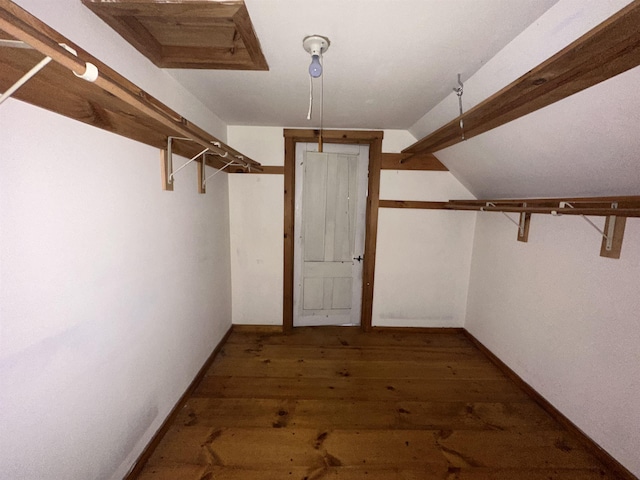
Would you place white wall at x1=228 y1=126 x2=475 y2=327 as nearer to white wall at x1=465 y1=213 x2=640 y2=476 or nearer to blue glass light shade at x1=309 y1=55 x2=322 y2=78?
white wall at x1=465 y1=213 x2=640 y2=476

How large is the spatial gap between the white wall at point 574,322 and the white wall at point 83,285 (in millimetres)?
2657

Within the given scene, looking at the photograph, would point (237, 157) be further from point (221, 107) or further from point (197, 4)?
point (197, 4)

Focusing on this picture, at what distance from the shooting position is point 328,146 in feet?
9.40

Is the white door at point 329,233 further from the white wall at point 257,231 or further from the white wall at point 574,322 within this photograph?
the white wall at point 574,322

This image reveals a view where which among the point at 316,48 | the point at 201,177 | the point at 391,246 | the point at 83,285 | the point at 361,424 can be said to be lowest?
the point at 361,424

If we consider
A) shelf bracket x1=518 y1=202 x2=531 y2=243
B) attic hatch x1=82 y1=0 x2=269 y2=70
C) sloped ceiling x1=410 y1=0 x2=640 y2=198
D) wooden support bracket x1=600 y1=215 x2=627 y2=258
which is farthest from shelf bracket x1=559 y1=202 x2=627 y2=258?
attic hatch x1=82 y1=0 x2=269 y2=70

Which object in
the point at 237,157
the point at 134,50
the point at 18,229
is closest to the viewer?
the point at 18,229

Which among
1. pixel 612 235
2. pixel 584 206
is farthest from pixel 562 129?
pixel 612 235

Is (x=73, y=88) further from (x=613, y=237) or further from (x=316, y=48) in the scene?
(x=613, y=237)

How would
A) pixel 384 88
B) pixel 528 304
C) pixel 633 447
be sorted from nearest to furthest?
pixel 633 447 → pixel 384 88 → pixel 528 304

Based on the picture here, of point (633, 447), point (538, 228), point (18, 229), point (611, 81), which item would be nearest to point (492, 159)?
point (538, 228)

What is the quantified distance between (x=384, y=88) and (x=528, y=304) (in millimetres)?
2020

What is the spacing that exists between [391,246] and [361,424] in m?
1.70

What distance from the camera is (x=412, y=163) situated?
2748 millimetres
